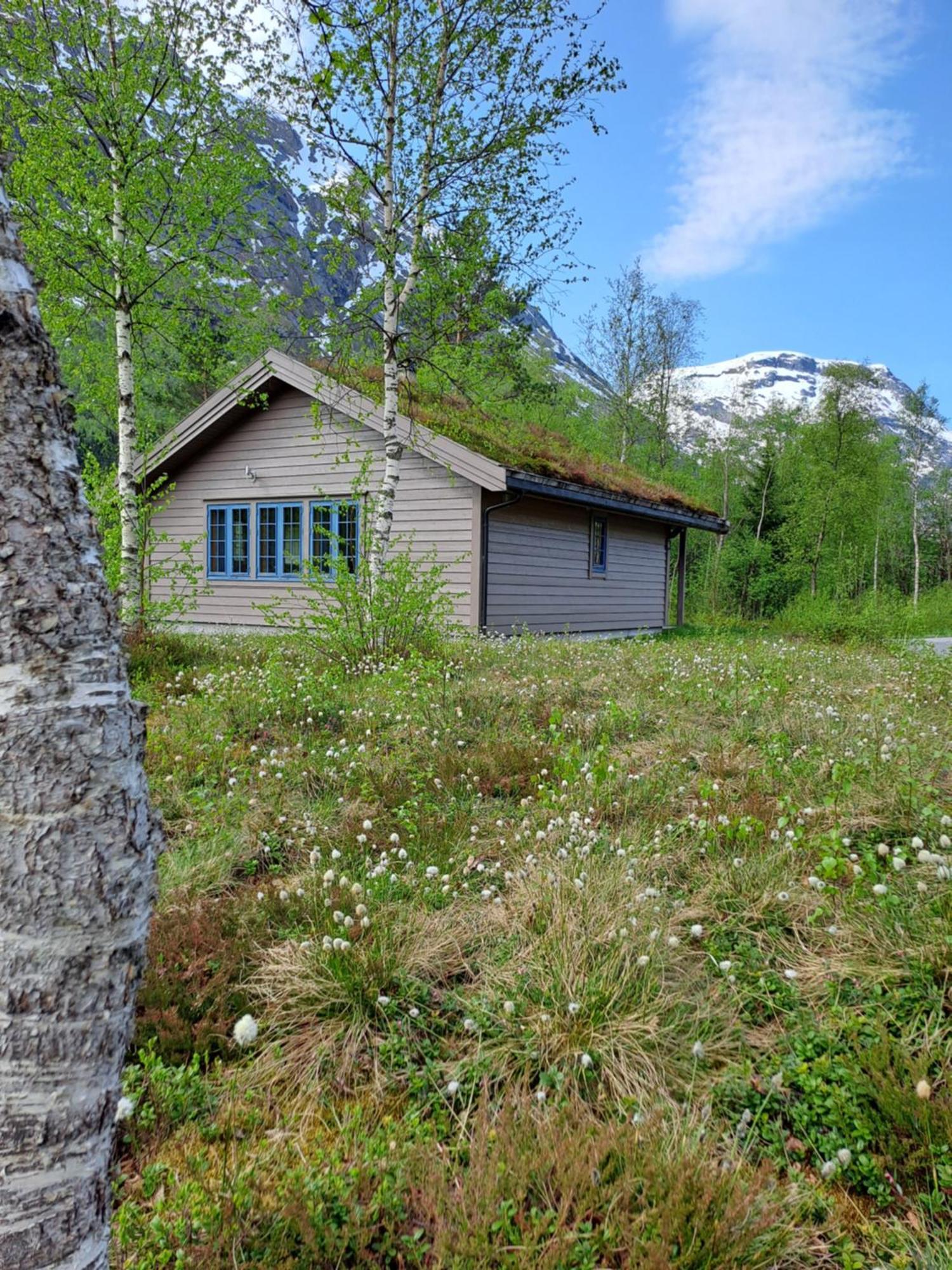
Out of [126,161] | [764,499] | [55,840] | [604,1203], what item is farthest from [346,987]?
[764,499]

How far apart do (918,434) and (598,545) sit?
27.1 metres

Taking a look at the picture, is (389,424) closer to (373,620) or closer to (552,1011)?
(373,620)

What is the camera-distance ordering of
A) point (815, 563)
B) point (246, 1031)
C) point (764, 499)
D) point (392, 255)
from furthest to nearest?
point (764, 499), point (815, 563), point (392, 255), point (246, 1031)

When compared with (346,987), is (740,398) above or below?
above

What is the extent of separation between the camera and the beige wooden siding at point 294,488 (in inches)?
491

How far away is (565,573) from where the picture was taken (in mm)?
14500

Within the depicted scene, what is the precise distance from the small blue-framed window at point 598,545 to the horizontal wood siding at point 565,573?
16 cm

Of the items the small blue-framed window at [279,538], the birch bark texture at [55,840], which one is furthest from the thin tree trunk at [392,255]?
the birch bark texture at [55,840]

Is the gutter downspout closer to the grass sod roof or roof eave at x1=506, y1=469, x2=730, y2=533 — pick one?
roof eave at x1=506, y1=469, x2=730, y2=533

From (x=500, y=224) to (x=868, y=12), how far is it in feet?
19.5

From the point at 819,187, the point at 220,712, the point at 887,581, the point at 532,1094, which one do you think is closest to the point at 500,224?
the point at 819,187

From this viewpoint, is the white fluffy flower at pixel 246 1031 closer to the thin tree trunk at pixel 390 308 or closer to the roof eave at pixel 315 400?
the thin tree trunk at pixel 390 308

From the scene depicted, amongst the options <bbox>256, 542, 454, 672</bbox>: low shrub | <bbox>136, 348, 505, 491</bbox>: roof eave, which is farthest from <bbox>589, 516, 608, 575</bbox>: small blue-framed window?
<bbox>256, 542, 454, 672</bbox>: low shrub

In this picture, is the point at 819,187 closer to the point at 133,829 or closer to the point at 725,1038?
the point at 725,1038
